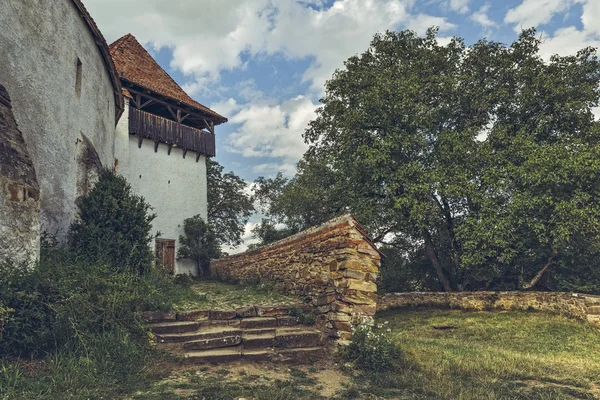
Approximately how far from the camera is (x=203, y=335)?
605cm

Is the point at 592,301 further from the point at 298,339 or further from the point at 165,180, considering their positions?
the point at 165,180

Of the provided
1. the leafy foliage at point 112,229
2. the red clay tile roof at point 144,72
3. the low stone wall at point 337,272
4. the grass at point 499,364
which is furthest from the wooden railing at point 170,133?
the grass at point 499,364

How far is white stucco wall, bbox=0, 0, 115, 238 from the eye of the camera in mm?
6809

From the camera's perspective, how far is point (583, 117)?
13.2 metres

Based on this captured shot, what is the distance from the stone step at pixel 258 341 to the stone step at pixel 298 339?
11 cm

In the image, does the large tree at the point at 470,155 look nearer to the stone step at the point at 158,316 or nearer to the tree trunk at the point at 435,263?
the tree trunk at the point at 435,263

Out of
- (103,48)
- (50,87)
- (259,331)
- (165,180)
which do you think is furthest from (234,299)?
(165,180)

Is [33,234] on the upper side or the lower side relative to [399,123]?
lower

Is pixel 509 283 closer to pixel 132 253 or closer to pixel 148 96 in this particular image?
pixel 132 253

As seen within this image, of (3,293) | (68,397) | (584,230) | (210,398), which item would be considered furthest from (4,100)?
(584,230)

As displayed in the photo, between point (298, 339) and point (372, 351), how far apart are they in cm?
118

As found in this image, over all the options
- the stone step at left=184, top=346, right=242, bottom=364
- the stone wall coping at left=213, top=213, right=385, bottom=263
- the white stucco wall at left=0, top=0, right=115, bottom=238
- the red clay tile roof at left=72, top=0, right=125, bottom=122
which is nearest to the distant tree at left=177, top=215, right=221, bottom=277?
the red clay tile roof at left=72, top=0, right=125, bottom=122

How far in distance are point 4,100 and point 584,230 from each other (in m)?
15.1

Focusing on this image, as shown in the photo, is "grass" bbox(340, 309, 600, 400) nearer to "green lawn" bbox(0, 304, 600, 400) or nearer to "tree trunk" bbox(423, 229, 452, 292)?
"green lawn" bbox(0, 304, 600, 400)
